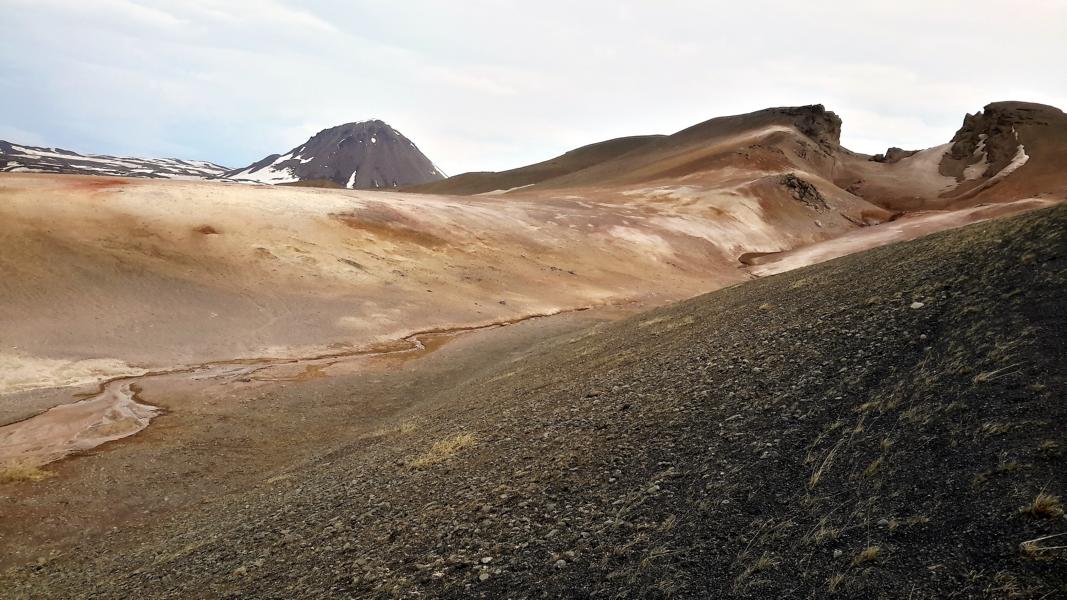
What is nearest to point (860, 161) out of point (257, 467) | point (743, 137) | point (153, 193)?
point (743, 137)

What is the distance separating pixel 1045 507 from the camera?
439cm

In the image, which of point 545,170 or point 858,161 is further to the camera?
point 545,170

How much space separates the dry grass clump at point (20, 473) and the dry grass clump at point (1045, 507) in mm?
16730

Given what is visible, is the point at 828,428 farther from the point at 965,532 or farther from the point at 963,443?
the point at 965,532

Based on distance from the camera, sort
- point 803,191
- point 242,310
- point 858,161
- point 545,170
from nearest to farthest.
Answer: point 242,310
point 803,191
point 858,161
point 545,170

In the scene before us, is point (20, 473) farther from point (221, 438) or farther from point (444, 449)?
point (444, 449)

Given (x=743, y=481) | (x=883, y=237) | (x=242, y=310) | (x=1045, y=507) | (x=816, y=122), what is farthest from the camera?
(x=816, y=122)

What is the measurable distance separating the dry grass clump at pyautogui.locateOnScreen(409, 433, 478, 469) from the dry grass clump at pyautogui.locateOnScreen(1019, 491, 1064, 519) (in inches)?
288

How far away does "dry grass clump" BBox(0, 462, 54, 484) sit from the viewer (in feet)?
42.6

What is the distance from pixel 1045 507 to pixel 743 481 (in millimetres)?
2485

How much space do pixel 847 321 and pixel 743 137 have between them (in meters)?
84.4

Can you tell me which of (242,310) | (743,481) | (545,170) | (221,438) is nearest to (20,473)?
(221,438)

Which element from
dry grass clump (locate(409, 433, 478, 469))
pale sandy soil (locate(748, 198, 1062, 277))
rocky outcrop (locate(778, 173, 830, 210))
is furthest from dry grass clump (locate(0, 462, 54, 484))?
rocky outcrop (locate(778, 173, 830, 210))

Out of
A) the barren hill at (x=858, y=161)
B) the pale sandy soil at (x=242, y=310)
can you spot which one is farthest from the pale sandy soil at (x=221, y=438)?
the barren hill at (x=858, y=161)
